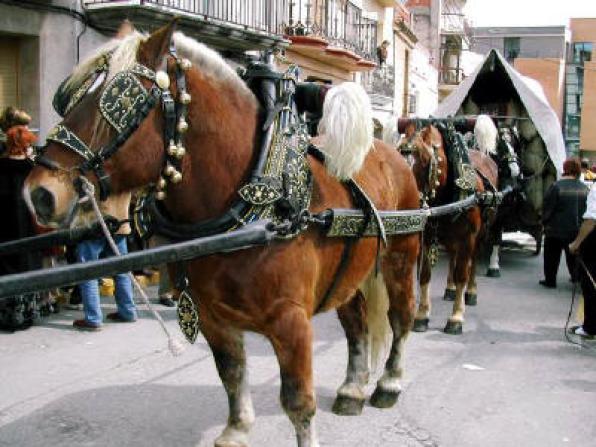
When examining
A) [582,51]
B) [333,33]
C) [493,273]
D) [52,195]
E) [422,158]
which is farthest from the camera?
[582,51]

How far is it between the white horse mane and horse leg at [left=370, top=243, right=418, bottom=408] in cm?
190

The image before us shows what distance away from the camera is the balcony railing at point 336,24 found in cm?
1611

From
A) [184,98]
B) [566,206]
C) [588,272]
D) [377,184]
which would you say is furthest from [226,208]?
[566,206]

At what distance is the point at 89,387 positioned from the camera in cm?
486

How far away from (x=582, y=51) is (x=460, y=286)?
202ft

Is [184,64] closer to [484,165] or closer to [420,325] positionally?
[420,325]

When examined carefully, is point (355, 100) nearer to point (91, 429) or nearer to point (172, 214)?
point (172, 214)

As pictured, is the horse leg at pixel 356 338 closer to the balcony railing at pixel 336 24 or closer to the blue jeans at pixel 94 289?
the blue jeans at pixel 94 289

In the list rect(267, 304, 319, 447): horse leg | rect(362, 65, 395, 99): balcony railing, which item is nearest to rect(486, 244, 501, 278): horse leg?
rect(267, 304, 319, 447): horse leg

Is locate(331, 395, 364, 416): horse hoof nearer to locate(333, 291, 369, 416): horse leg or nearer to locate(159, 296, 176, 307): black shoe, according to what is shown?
locate(333, 291, 369, 416): horse leg

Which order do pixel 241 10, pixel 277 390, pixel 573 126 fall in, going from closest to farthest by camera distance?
pixel 277 390 → pixel 241 10 → pixel 573 126

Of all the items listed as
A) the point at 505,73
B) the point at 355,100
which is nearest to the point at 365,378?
the point at 355,100

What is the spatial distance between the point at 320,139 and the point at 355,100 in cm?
42

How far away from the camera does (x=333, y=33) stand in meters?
18.0
